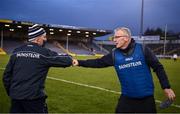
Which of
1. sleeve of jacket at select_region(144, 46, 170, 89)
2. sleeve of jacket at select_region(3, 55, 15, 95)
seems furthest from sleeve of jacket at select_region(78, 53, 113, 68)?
sleeve of jacket at select_region(3, 55, 15, 95)

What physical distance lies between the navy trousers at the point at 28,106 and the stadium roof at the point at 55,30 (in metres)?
62.5

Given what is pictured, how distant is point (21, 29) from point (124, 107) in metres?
72.1

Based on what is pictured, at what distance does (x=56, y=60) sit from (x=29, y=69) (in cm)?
46

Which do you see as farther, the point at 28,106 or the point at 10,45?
the point at 10,45

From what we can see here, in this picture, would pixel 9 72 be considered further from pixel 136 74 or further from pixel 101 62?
pixel 136 74

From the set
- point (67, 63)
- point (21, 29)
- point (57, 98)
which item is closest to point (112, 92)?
point (57, 98)

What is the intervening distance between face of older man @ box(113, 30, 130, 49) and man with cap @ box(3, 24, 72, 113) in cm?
96

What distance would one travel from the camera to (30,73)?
18.6ft

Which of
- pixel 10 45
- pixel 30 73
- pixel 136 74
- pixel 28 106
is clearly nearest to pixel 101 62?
pixel 136 74

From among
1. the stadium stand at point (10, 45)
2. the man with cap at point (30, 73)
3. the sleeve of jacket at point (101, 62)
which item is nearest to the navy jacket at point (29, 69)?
the man with cap at point (30, 73)

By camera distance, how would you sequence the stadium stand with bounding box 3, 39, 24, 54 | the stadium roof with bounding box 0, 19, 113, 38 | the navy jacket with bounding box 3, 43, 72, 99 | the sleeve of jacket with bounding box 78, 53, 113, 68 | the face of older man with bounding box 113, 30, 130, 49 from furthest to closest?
the stadium roof with bounding box 0, 19, 113, 38 < the stadium stand with bounding box 3, 39, 24, 54 < the sleeve of jacket with bounding box 78, 53, 113, 68 < the face of older man with bounding box 113, 30, 130, 49 < the navy jacket with bounding box 3, 43, 72, 99

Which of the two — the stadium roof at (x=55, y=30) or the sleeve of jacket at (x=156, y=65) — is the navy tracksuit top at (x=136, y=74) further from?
→ the stadium roof at (x=55, y=30)

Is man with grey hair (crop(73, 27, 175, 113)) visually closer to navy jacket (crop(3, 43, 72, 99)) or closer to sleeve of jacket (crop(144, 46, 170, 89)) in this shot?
sleeve of jacket (crop(144, 46, 170, 89))

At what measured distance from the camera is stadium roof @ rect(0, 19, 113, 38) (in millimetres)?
69206
